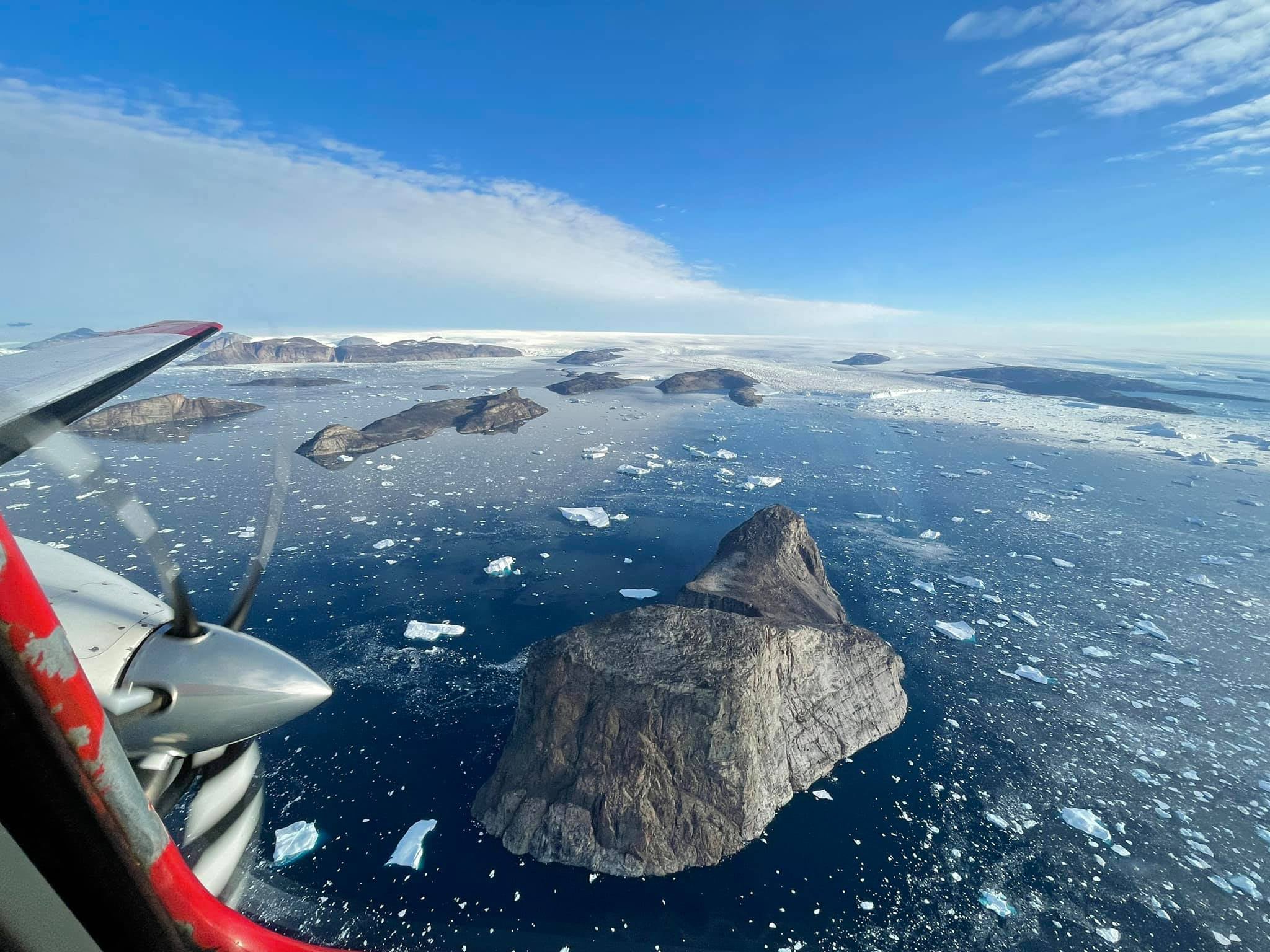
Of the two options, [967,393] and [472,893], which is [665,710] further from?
[967,393]

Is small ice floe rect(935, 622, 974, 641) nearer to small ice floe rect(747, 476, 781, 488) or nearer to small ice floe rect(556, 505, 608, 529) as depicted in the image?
small ice floe rect(556, 505, 608, 529)

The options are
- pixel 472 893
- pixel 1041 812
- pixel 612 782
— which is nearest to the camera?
pixel 472 893

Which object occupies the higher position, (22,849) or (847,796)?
(22,849)

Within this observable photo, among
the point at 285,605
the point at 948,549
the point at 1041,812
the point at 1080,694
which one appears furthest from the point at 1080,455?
the point at 285,605

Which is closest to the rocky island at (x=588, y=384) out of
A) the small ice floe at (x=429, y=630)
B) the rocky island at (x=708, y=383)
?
the rocky island at (x=708, y=383)

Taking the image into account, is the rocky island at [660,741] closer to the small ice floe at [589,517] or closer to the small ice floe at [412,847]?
the small ice floe at [412,847]

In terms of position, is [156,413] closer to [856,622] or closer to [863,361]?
[856,622]

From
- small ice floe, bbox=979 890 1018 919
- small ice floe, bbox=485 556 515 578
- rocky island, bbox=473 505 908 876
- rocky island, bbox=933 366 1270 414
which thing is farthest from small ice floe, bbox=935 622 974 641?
rocky island, bbox=933 366 1270 414
